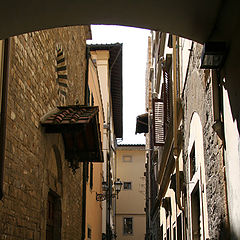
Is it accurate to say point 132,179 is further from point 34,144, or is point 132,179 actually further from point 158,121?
point 34,144

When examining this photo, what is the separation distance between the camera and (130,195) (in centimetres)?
4162

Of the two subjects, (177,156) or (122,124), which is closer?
(177,156)

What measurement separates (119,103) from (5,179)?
2776cm

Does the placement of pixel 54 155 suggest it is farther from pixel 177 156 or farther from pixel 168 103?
pixel 168 103

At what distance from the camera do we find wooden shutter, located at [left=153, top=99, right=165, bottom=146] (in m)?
13.9

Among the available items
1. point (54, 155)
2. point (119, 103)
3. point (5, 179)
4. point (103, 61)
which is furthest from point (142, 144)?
point (5, 179)

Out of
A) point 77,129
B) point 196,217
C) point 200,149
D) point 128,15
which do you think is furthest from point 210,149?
point 77,129

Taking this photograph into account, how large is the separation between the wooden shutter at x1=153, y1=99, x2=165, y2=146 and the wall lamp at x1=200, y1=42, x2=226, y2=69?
28.5ft

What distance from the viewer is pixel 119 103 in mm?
34125

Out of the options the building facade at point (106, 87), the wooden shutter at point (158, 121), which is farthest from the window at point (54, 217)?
the building facade at point (106, 87)

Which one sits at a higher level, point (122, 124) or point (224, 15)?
point (122, 124)

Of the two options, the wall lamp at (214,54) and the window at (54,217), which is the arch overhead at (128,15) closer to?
the wall lamp at (214,54)

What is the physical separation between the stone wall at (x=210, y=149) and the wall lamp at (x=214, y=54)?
0.61 m

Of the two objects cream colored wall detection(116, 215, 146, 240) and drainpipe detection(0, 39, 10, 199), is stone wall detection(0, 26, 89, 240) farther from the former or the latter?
cream colored wall detection(116, 215, 146, 240)
